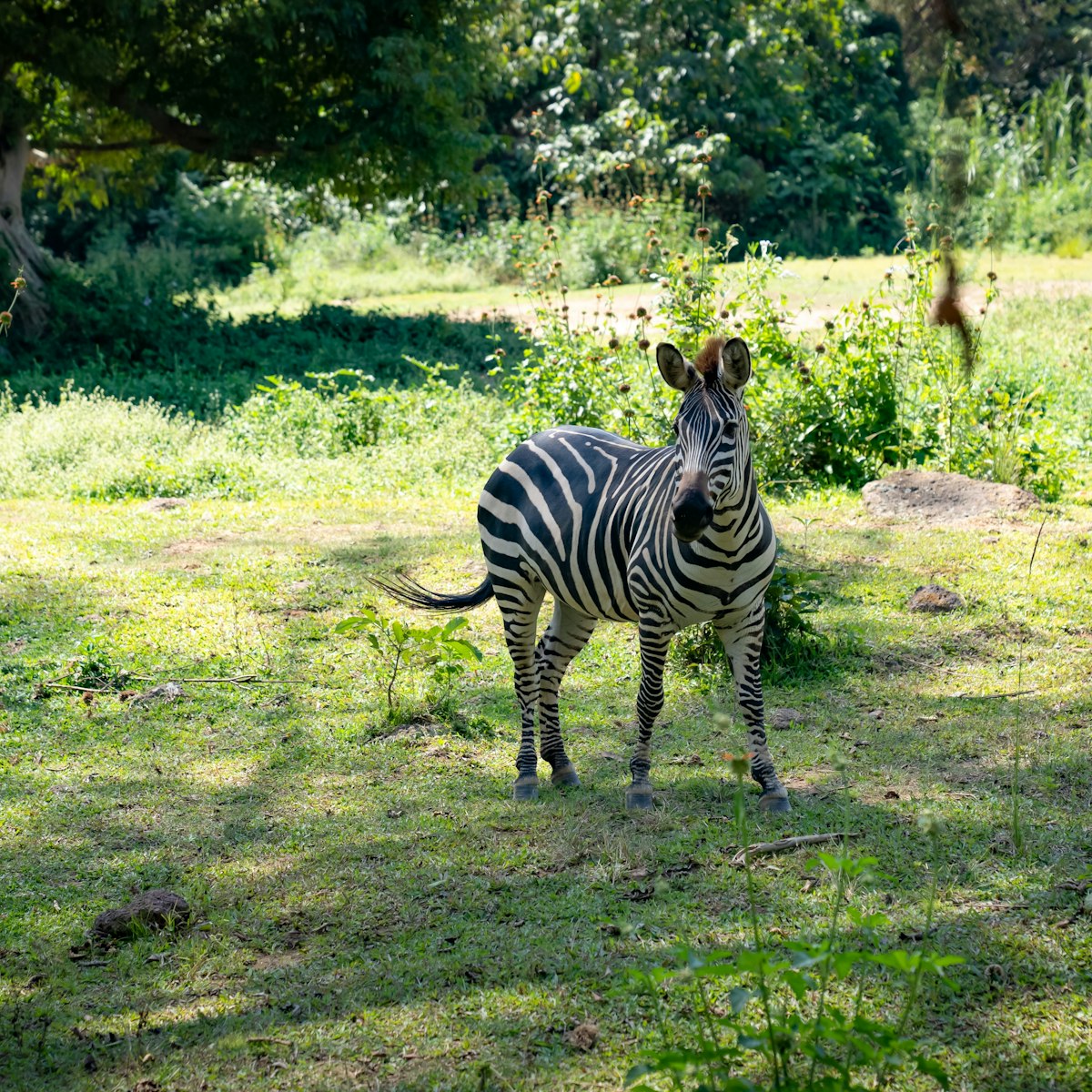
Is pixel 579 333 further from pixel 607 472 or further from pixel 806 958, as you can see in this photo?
pixel 806 958

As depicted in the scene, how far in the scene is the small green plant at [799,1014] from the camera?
262cm

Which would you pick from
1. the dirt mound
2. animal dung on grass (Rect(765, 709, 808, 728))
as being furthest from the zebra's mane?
the dirt mound

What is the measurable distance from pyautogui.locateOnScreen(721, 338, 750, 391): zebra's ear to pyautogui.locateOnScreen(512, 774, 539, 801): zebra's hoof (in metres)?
2.06

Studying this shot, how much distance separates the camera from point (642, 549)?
520 cm

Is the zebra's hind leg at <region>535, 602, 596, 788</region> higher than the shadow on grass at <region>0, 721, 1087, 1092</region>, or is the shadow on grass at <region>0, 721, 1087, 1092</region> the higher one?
the zebra's hind leg at <region>535, 602, 596, 788</region>

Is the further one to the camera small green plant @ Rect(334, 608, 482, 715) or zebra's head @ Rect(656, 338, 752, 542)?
small green plant @ Rect(334, 608, 482, 715)

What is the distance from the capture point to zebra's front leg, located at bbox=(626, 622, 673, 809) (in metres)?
5.23

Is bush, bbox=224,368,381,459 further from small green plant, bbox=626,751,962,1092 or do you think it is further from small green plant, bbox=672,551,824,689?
small green plant, bbox=626,751,962,1092

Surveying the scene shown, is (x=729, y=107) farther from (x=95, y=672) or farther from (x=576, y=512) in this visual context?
(x=576, y=512)

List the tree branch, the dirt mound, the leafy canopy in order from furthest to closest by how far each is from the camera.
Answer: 1. the tree branch
2. the leafy canopy
3. the dirt mound

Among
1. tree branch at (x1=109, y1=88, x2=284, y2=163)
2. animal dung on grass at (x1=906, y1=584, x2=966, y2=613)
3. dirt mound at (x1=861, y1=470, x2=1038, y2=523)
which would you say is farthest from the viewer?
tree branch at (x1=109, y1=88, x2=284, y2=163)

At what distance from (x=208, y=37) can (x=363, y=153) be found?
282 cm

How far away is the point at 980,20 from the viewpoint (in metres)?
2.05

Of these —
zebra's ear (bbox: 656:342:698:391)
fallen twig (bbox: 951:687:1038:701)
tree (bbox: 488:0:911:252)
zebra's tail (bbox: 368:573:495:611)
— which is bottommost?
fallen twig (bbox: 951:687:1038:701)
